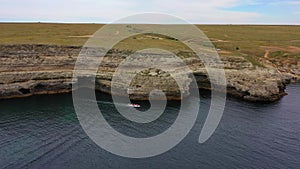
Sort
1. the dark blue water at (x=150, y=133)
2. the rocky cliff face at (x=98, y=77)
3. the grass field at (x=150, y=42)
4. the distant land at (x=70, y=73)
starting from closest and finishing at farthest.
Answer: the dark blue water at (x=150, y=133)
the rocky cliff face at (x=98, y=77)
the distant land at (x=70, y=73)
the grass field at (x=150, y=42)

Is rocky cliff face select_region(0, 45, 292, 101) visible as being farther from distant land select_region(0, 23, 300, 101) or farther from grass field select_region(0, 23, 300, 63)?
grass field select_region(0, 23, 300, 63)

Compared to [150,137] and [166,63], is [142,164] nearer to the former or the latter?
[150,137]

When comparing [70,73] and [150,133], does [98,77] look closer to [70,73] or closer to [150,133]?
[70,73]

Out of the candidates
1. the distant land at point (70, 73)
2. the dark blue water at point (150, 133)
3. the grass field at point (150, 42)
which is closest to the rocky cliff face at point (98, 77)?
the distant land at point (70, 73)

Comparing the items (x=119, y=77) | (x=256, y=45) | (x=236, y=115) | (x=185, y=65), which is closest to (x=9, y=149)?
(x=119, y=77)

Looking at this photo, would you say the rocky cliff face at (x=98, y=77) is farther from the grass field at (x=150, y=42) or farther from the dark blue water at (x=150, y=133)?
the grass field at (x=150, y=42)

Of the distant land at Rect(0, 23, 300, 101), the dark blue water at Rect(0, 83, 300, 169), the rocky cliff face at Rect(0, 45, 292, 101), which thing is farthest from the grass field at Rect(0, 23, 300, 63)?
the dark blue water at Rect(0, 83, 300, 169)
